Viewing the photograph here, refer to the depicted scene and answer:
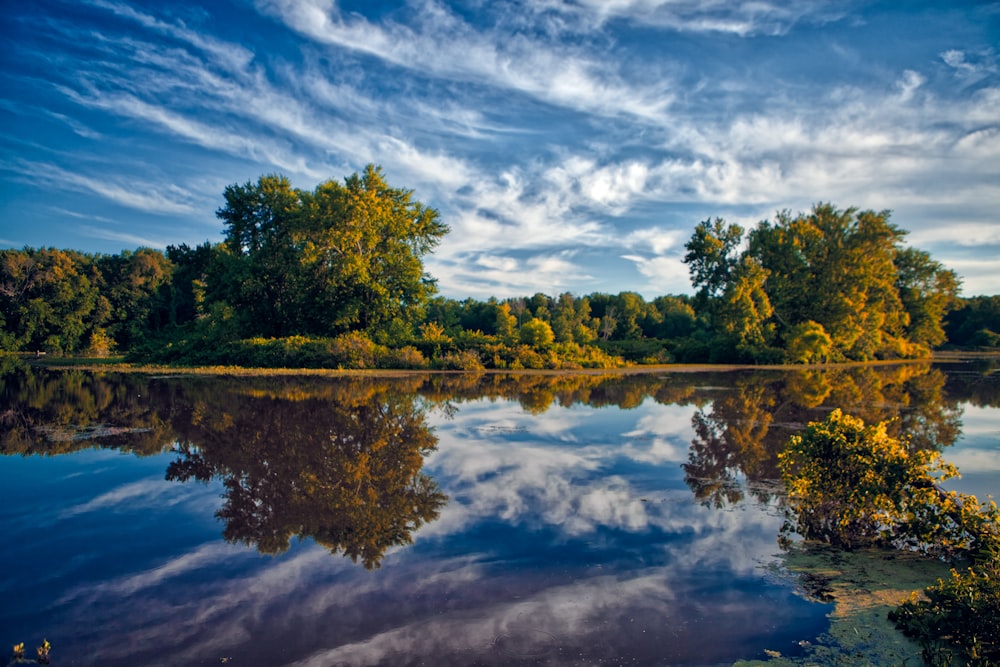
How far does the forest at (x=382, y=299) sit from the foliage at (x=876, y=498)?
83.8ft

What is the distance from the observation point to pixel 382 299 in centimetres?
3462

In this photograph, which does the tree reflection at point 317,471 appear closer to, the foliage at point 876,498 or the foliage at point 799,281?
the foliage at point 876,498

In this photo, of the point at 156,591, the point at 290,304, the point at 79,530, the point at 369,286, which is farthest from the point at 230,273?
the point at 156,591

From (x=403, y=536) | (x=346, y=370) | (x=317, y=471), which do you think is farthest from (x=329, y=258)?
(x=403, y=536)

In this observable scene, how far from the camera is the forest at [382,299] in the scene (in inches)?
1309

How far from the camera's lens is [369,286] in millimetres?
34125

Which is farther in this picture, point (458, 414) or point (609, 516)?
point (458, 414)

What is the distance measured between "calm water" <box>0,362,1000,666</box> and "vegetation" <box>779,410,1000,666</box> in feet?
2.23

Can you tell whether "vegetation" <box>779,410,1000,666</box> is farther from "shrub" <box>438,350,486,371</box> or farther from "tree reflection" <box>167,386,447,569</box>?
"shrub" <box>438,350,486,371</box>

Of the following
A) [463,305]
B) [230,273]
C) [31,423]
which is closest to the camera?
[31,423]

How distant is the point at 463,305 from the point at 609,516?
79822 millimetres

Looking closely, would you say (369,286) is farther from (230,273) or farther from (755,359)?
(755,359)

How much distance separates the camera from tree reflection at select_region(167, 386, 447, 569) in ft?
21.4

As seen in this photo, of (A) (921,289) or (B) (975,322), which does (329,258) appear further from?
(B) (975,322)
